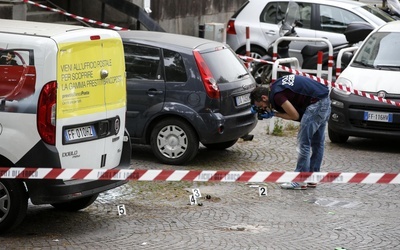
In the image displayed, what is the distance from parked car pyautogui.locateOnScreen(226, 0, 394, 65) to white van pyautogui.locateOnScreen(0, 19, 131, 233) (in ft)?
39.0

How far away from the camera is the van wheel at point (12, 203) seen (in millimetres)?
9055

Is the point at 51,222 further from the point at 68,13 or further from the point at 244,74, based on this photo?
the point at 68,13

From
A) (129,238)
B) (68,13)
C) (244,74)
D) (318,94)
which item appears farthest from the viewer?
(68,13)

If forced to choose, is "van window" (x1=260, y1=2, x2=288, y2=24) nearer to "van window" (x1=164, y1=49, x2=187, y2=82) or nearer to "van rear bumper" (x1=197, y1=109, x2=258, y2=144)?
"van rear bumper" (x1=197, y1=109, x2=258, y2=144)

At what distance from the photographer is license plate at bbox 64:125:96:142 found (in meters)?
9.12

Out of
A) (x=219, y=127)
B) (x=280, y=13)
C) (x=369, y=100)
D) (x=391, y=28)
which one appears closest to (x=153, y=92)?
(x=219, y=127)

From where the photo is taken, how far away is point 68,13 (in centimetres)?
2055

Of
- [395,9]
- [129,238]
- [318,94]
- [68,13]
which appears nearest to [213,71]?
[318,94]

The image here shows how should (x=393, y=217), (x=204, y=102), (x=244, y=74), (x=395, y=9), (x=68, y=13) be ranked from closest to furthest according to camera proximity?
(x=393, y=217) → (x=204, y=102) → (x=244, y=74) → (x=68, y=13) → (x=395, y=9)

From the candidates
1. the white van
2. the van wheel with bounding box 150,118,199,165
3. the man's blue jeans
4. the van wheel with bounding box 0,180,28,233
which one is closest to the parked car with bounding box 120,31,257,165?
the van wheel with bounding box 150,118,199,165

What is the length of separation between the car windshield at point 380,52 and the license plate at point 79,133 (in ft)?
22.5

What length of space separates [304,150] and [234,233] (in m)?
2.46

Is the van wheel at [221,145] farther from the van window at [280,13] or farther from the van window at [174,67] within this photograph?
the van window at [280,13]

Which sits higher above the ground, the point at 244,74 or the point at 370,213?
the point at 244,74
